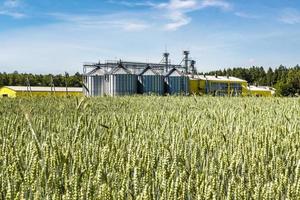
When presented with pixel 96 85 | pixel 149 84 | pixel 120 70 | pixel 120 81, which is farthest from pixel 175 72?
pixel 96 85

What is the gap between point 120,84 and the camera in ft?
129

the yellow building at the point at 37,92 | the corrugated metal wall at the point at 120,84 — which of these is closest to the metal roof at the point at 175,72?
the corrugated metal wall at the point at 120,84

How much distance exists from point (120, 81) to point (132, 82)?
1.81m

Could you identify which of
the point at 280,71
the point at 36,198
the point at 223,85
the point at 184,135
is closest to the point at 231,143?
the point at 184,135

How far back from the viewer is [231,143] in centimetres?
312

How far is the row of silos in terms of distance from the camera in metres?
39.5

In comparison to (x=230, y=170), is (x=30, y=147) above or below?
above

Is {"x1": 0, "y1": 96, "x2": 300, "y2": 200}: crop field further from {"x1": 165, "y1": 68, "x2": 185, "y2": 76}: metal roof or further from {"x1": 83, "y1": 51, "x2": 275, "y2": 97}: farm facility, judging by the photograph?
{"x1": 165, "y1": 68, "x2": 185, "y2": 76}: metal roof

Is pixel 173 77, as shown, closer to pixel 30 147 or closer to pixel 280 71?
pixel 30 147

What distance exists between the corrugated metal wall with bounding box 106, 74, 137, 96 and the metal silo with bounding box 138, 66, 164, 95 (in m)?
0.89

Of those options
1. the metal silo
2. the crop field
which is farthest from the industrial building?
the crop field

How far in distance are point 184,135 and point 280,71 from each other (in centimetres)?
9812

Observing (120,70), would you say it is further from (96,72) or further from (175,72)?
(175,72)

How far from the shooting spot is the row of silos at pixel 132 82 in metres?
39.5
